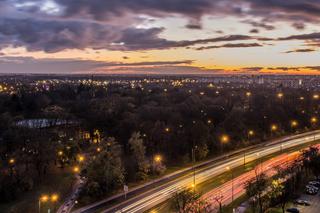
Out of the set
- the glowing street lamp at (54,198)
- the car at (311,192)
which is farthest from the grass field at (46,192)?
the car at (311,192)

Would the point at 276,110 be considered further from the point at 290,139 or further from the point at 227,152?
the point at 227,152

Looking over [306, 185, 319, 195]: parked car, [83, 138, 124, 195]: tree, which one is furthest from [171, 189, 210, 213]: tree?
[306, 185, 319, 195]: parked car

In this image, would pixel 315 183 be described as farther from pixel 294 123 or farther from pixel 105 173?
pixel 294 123

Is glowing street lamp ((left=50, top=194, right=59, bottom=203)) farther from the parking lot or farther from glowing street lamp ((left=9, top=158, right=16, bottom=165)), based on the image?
the parking lot

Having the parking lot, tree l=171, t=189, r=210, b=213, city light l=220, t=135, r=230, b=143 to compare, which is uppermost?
tree l=171, t=189, r=210, b=213

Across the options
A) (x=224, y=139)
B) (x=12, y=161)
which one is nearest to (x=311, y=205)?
(x=224, y=139)

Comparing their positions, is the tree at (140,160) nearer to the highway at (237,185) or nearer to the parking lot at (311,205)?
the highway at (237,185)
